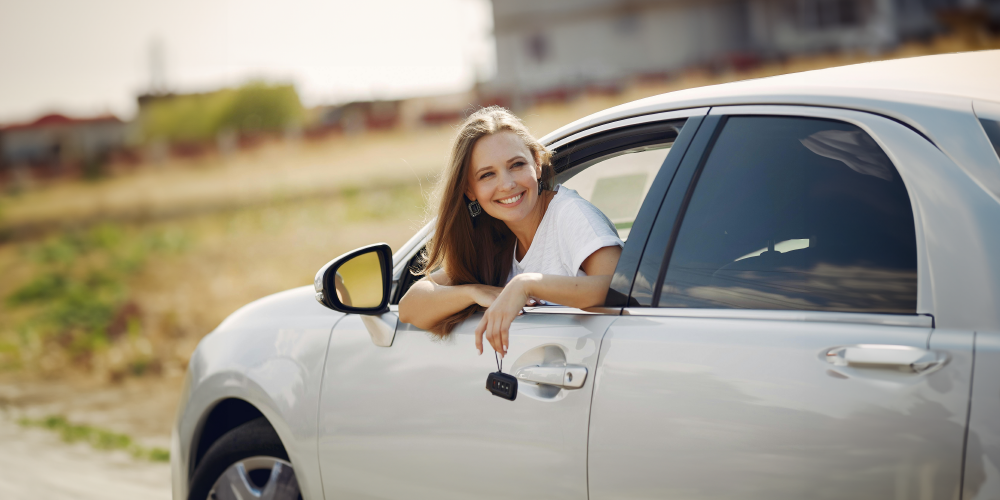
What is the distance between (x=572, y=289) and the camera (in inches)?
83.3

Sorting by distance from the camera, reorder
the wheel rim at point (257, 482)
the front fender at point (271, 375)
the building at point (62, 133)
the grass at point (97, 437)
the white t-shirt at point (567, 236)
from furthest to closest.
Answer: the building at point (62, 133) → the grass at point (97, 437) → the wheel rim at point (257, 482) → the front fender at point (271, 375) → the white t-shirt at point (567, 236)

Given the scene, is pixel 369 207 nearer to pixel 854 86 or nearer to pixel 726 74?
pixel 726 74

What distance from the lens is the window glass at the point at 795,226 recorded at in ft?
5.37

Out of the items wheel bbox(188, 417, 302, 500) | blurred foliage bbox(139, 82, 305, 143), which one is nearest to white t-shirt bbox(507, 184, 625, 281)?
wheel bbox(188, 417, 302, 500)

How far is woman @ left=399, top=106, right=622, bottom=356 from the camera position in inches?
92.0

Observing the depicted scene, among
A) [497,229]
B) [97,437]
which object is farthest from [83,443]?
[497,229]

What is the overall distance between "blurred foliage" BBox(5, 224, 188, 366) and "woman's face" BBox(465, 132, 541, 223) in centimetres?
790

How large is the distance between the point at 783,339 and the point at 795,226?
0.29 meters

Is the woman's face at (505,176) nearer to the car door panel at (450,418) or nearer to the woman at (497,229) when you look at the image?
the woman at (497,229)

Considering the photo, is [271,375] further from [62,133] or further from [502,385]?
[62,133]

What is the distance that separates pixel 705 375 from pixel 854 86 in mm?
716

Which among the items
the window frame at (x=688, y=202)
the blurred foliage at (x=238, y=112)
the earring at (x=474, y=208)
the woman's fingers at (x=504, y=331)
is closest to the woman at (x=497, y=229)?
the earring at (x=474, y=208)

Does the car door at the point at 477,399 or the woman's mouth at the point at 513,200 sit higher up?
the woman's mouth at the point at 513,200

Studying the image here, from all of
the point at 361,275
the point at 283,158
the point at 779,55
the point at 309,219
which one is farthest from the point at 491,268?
the point at 779,55
